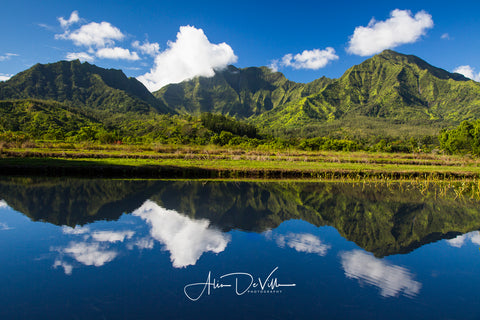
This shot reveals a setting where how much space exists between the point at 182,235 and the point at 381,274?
7.98m

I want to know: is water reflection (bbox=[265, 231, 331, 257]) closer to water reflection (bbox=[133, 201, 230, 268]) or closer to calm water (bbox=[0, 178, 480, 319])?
calm water (bbox=[0, 178, 480, 319])

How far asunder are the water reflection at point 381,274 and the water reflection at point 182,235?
4844mm

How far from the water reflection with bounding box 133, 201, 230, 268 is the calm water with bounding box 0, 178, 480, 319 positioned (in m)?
0.05

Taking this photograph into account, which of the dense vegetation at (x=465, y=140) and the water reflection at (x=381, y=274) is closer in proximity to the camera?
the water reflection at (x=381, y=274)

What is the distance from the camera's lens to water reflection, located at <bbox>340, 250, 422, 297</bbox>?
8.09 meters

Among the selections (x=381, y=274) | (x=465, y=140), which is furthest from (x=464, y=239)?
(x=465, y=140)

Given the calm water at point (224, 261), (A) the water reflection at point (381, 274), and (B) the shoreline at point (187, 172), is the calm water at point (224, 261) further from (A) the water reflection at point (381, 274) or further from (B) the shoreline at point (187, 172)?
(B) the shoreline at point (187, 172)

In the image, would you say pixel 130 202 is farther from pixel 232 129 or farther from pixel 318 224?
pixel 232 129

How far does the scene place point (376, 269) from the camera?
9266 mm

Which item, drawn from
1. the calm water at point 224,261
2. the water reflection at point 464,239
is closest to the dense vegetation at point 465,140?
the calm water at point 224,261

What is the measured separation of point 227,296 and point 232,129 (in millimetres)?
134926

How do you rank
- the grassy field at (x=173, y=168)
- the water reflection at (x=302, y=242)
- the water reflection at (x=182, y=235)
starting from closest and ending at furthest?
1. the water reflection at (x=182, y=235)
2. the water reflection at (x=302, y=242)
3. the grassy field at (x=173, y=168)

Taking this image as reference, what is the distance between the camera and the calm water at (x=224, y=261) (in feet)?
22.4
